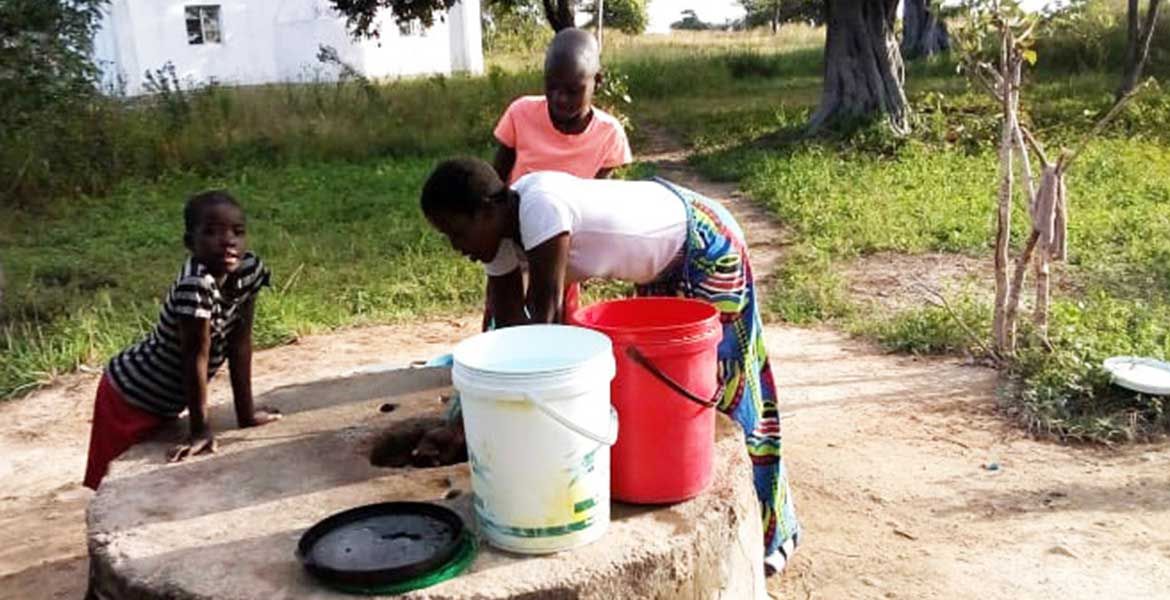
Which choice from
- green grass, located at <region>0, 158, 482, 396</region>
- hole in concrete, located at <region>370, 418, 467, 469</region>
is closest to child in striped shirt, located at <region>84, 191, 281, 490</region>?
hole in concrete, located at <region>370, 418, 467, 469</region>

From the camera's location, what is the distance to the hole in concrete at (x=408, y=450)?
250cm

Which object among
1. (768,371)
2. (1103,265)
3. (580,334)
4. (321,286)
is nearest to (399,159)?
(321,286)

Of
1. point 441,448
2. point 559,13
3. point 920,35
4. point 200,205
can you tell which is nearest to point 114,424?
point 200,205

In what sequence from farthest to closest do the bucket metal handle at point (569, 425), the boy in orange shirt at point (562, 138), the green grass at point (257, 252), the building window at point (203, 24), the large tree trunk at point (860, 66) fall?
the building window at point (203, 24) < the large tree trunk at point (860, 66) < the green grass at point (257, 252) < the boy in orange shirt at point (562, 138) < the bucket metal handle at point (569, 425)

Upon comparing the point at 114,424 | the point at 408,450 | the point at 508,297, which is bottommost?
the point at 408,450

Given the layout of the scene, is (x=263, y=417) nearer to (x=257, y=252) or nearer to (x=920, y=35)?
(x=257, y=252)

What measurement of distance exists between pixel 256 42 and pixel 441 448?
19017mm

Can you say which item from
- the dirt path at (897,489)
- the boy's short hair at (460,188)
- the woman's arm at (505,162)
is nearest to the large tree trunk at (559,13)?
the dirt path at (897,489)

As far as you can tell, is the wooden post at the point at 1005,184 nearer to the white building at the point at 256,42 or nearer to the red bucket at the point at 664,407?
the red bucket at the point at 664,407

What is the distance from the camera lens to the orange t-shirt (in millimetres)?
3232

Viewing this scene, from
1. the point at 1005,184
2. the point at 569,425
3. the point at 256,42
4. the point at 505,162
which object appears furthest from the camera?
the point at 256,42

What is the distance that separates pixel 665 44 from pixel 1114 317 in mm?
21461

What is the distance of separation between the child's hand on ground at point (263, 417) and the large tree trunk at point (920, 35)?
20277 mm

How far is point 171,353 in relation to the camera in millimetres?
2701
